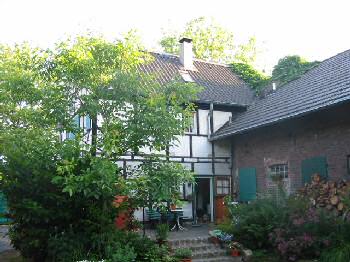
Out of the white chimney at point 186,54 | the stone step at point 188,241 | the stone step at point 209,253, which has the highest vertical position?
the white chimney at point 186,54

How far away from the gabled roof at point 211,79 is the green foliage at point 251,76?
269 mm

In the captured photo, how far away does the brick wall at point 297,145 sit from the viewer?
1216cm

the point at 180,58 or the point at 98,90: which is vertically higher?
the point at 180,58

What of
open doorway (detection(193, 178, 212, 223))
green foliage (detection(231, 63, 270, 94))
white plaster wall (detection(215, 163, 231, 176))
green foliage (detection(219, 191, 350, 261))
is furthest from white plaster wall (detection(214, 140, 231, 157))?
green foliage (detection(219, 191, 350, 261))

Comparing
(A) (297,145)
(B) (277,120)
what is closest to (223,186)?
(A) (297,145)

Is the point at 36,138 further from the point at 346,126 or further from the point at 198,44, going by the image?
the point at 198,44

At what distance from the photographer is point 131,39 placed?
31.9 ft

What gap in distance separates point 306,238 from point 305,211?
0.79 m

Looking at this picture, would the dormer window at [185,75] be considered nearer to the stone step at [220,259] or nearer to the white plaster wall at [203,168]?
the white plaster wall at [203,168]

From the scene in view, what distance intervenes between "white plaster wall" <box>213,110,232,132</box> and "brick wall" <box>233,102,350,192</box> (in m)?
0.96

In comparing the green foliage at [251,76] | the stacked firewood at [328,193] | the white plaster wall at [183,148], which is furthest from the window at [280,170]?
the green foliage at [251,76]

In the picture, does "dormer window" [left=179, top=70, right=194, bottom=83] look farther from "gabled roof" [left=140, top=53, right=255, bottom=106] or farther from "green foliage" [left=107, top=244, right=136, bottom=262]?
"green foliage" [left=107, top=244, right=136, bottom=262]

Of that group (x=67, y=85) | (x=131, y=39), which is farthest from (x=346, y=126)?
(x=67, y=85)

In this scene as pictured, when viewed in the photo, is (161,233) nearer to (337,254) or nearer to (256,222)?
(256,222)
